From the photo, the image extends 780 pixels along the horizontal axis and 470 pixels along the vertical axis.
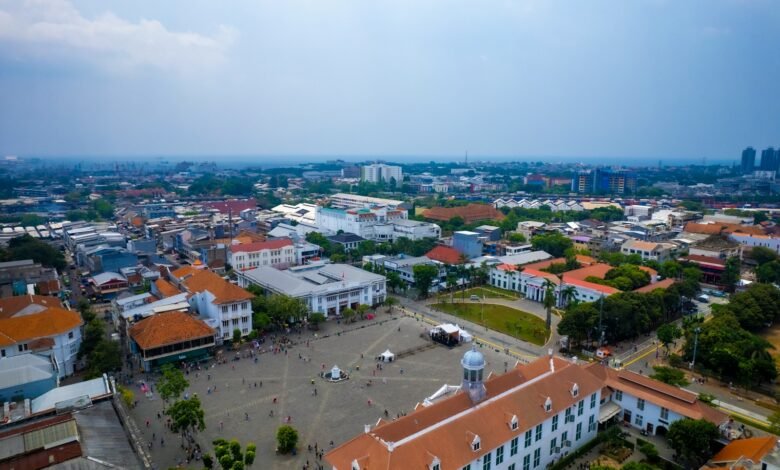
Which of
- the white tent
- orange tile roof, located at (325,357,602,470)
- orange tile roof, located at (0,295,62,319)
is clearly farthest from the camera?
the white tent

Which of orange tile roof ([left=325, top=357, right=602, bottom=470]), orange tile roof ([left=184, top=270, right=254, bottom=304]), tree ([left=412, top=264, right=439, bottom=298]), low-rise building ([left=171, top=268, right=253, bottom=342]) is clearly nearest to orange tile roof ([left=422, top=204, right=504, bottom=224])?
tree ([left=412, top=264, right=439, bottom=298])

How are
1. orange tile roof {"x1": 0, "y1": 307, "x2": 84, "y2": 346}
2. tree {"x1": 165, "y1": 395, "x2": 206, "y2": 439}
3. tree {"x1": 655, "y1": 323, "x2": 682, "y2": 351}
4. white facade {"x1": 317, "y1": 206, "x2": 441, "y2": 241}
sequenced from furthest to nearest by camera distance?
white facade {"x1": 317, "y1": 206, "x2": 441, "y2": 241} → tree {"x1": 655, "y1": 323, "x2": 682, "y2": 351} → orange tile roof {"x1": 0, "y1": 307, "x2": 84, "y2": 346} → tree {"x1": 165, "y1": 395, "x2": 206, "y2": 439}

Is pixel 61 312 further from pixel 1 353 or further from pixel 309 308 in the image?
pixel 309 308

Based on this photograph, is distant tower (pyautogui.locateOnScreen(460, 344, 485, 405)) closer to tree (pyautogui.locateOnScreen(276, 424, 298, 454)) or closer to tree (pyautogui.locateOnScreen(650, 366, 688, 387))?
tree (pyautogui.locateOnScreen(276, 424, 298, 454))

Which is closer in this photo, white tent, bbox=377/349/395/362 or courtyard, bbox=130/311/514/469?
courtyard, bbox=130/311/514/469


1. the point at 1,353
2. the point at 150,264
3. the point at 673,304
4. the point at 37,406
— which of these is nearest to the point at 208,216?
the point at 150,264

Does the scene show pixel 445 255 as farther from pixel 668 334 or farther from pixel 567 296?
pixel 668 334
